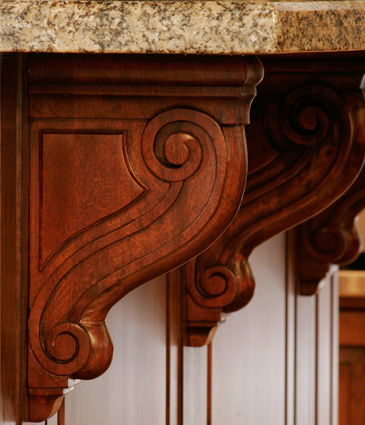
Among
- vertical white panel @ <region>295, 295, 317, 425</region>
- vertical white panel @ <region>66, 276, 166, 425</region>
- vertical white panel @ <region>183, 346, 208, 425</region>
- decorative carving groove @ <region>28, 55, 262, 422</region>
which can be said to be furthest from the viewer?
vertical white panel @ <region>295, 295, 317, 425</region>

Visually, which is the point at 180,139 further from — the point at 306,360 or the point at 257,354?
the point at 306,360

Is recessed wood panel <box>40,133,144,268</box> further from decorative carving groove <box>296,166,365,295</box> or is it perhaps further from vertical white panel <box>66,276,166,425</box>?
decorative carving groove <box>296,166,365,295</box>

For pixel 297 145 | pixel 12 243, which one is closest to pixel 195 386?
pixel 297 145

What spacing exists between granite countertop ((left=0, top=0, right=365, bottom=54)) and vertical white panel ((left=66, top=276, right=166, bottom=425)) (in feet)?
1.13

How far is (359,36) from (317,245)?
2.77ft

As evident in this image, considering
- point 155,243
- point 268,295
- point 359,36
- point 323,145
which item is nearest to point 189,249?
point 155,243

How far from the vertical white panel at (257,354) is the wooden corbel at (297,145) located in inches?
8.8

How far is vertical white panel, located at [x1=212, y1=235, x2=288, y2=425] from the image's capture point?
3.74ft

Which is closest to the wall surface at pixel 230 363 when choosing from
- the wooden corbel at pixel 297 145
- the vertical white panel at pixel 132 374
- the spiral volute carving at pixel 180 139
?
the vertical white panel at pixel 132 374

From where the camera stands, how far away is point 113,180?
625 mm

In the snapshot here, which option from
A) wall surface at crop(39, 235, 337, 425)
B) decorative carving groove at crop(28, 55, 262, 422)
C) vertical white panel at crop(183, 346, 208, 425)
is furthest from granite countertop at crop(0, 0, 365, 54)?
vertical white panel at crop(183, 346, 208, 425)

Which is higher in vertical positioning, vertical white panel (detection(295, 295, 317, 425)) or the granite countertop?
the granite countertop

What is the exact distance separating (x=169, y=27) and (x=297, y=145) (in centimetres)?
42

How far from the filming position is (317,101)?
88 centimetres
